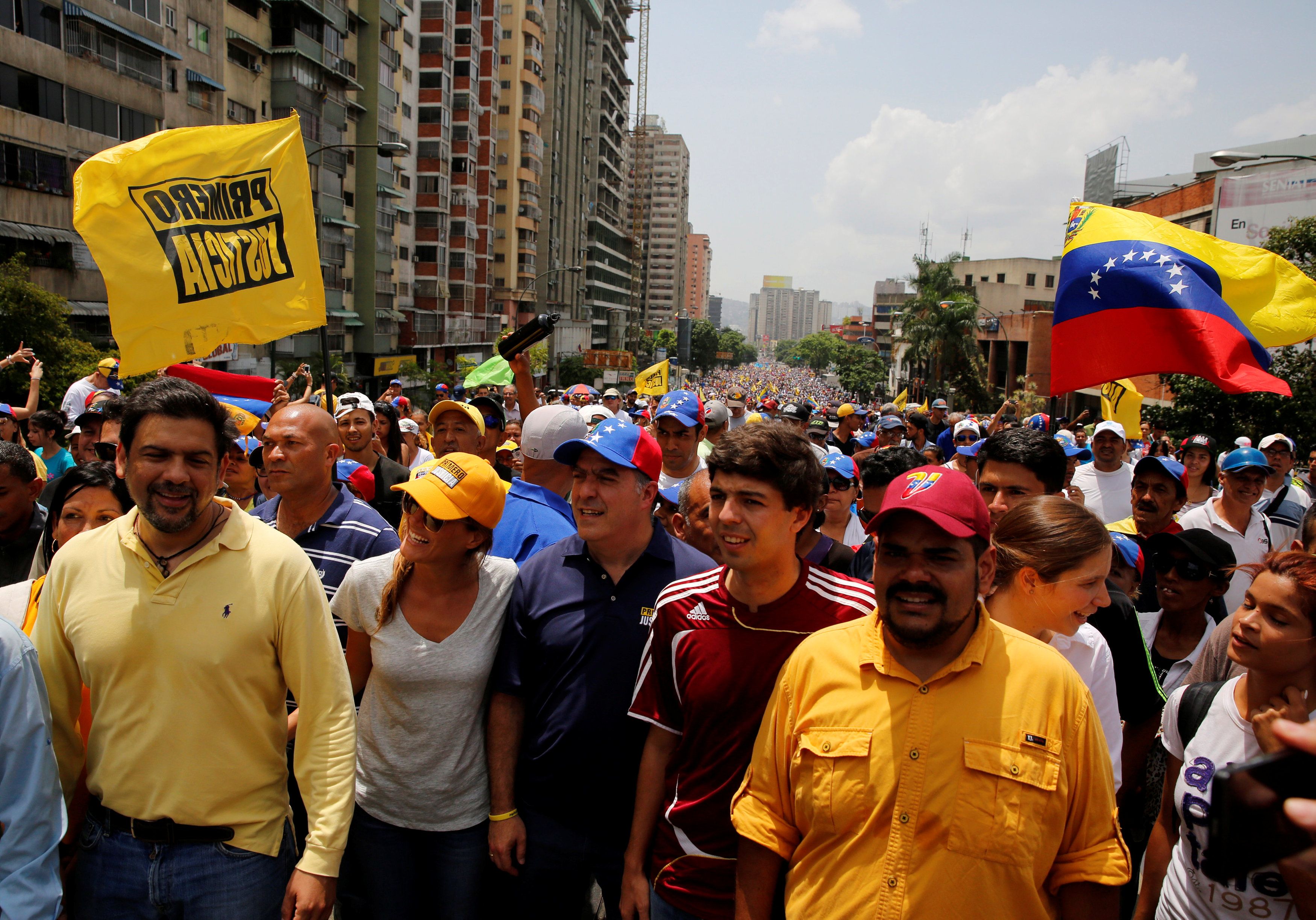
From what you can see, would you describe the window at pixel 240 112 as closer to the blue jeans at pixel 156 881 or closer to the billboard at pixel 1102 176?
the blue jeans at pixel 156 881

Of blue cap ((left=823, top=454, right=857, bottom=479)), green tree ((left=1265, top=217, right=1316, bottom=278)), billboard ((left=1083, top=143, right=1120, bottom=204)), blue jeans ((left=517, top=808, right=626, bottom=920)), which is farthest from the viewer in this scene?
billboard ((left=1083, top=143, right=1120, bottom=204))

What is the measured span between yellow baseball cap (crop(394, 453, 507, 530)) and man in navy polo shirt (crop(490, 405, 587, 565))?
768mm

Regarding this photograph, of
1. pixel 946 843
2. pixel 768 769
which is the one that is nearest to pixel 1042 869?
pixel 946 843

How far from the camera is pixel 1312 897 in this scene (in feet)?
7.29

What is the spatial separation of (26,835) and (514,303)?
215 feet

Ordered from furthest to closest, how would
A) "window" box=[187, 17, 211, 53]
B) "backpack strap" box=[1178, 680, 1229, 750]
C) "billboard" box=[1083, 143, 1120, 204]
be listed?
1. "billboard" box=[1083, 143, 1120, 204]
2. "window" box=[187, 17, 211, 53]
3. "backpack strap" box=[1178, 680, 1229, 750]

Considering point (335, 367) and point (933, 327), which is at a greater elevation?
point (933, 327)

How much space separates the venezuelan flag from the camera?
5707mm

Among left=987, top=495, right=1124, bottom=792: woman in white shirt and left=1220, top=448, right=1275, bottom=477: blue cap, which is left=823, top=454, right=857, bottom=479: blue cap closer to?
left=987, top=495, right=1124, bottom=792: woman in white shirt

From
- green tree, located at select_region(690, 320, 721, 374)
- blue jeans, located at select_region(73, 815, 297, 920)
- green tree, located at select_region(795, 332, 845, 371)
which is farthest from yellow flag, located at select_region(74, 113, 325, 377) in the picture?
green tree, located at select_region(795, 332, 845, 371)

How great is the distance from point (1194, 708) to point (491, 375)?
1096cm

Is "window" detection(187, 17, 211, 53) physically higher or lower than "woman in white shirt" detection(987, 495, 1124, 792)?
higher

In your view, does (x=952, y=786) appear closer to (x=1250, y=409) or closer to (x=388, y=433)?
(x=388, y=433)

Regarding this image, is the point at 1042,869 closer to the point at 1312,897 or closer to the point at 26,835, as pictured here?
the point at 1312,897
